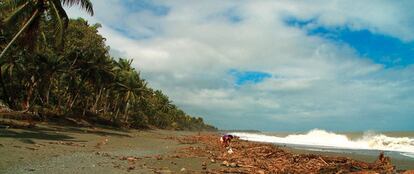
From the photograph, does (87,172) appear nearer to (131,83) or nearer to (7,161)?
(7,161)

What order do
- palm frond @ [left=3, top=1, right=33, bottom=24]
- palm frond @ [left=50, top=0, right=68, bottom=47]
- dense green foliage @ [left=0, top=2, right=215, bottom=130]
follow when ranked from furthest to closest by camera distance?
dense green foliage @ [left=0, top=2, right=215, bottom=130]
palm frond @ [left=50, top=0, right=68, bottom=47]
palm frond @ [left=3, top=1, right=33, bottom=24]

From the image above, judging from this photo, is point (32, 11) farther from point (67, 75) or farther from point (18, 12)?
point (67, 75)

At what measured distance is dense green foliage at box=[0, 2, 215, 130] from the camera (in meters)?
35.2

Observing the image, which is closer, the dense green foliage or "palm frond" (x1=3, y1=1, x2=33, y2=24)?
"palm frond" (x1=3, y1=1, x2=33, y2=24)

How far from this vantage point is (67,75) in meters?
45.6

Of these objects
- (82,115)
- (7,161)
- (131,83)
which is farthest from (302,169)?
(131,83)

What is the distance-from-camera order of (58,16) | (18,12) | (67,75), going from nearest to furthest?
(18,12) → (58,16) → (67,75)

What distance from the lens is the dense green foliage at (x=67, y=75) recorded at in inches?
1387

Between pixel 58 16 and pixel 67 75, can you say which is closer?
pixel 58 16

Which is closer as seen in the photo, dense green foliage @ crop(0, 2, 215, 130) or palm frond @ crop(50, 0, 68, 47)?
palm frond @ crop(50, 0, 68, 47)

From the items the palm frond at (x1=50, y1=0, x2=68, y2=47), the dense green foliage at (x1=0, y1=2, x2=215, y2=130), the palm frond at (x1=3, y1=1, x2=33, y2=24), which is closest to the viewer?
the palm frond at (x1=3, y1=1, x2=33, y2=24)

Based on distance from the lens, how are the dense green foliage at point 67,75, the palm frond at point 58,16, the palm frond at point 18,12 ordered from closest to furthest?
1. the palm frond at point 18,12
2. the palm frond at point 58,16
3. the dense green foliage at point 67,75

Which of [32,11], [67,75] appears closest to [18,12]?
[32,11]

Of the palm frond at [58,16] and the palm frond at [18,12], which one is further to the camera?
the palm frond at [58,16]
